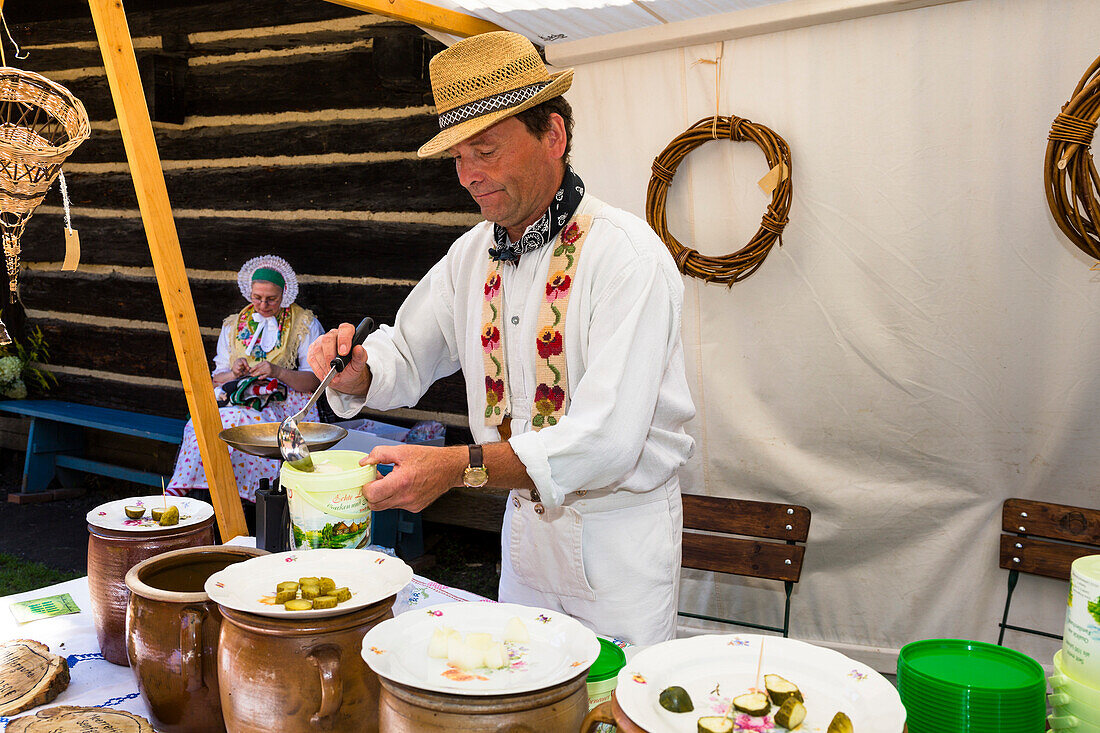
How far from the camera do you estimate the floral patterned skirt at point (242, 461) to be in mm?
5082

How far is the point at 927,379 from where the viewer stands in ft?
10.3

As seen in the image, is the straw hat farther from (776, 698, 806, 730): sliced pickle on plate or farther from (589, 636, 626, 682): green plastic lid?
(776, 698, 806, 730): sliced pickle on plate

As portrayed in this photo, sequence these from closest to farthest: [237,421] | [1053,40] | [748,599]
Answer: [1053,40]
[748,599]
[237,421]

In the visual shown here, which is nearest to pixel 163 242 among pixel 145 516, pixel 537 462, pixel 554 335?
pixel 145 516

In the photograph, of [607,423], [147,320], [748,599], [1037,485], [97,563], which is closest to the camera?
[97,563]

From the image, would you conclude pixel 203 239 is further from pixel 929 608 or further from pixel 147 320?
pixel 929 608

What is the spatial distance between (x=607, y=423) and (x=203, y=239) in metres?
5.20

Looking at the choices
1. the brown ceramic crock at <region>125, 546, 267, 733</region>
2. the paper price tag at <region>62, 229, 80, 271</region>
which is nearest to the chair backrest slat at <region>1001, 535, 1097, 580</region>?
the brown ceramic crock at <region>125, 546, 267, 733</region>

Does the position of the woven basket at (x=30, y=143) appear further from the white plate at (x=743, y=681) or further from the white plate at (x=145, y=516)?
the white plate at (x=743, y=681)

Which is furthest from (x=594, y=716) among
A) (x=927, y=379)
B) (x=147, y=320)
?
(x=147, y=320)

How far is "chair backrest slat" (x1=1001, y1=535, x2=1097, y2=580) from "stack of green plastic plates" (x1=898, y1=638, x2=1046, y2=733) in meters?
1.91

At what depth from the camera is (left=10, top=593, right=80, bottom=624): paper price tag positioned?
1665mm

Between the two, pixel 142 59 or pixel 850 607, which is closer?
pixel 850 607

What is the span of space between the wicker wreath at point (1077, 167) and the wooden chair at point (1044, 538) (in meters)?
0.78
